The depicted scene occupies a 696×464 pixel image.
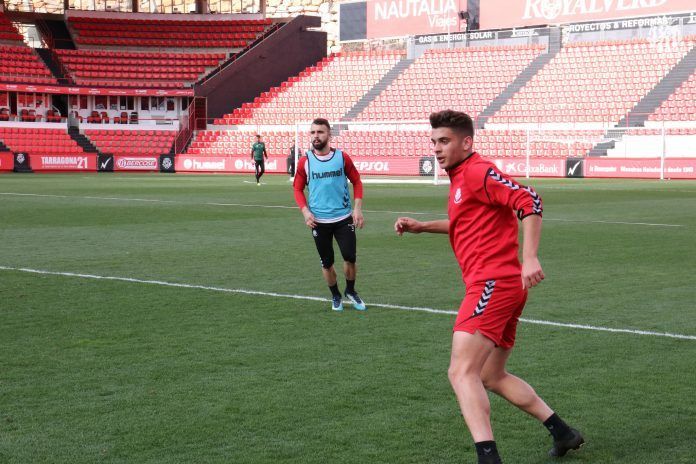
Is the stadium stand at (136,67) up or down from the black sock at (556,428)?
up

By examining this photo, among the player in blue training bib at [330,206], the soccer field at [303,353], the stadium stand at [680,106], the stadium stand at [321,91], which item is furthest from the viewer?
the stadium stand at [321,91]

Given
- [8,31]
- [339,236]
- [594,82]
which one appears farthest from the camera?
[8,31]

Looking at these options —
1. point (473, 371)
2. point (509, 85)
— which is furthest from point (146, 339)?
point (509, 85)

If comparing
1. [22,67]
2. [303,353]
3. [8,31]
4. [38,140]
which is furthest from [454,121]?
[8,31]

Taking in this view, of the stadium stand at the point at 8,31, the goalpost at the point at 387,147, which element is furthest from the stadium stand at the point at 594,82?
the stadium stand at the point at 8,31

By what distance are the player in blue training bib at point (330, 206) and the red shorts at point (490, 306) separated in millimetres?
4985

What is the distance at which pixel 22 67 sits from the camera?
53375 millimetres

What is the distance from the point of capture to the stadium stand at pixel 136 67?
55250 millimetres

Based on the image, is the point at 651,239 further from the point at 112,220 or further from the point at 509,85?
the point at 509,85

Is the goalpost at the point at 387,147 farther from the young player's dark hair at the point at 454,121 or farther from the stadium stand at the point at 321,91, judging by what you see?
the young player's dark hair at the point at 454,121

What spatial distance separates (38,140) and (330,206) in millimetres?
44656

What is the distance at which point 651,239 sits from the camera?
1611cm

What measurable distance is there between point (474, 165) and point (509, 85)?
46.1 m

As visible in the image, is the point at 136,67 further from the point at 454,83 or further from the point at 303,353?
the point at 303,353
